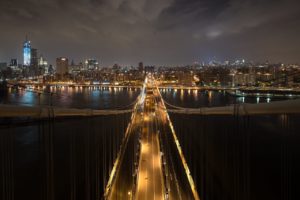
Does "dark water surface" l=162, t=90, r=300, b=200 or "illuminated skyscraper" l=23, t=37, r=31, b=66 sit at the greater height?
"illuminated skyscraper" l=23, t=37, r=31, b=66

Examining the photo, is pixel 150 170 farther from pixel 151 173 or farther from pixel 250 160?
pixel 250 160

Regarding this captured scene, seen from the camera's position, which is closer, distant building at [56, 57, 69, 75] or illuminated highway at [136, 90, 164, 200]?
illuminated highway at [136, 90, 164, 200]

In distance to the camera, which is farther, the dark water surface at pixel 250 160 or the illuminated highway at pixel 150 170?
the dark water surface at pixel 250 160

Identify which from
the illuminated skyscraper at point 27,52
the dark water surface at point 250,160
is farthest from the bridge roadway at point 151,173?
the illuminated skyscraper at point 27,52

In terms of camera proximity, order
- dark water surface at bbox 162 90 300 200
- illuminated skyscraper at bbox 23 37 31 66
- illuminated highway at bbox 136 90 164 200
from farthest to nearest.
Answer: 1. illuminated skyscraper at bbox 23 37 31 66
2. dark water surface at bbox 162 90 300 200
3. illuminated highway at bbox 136 90 164 200

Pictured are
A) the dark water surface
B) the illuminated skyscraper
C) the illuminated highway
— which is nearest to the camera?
the illuminated highway

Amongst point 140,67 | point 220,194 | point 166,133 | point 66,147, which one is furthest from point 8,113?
point 140,67

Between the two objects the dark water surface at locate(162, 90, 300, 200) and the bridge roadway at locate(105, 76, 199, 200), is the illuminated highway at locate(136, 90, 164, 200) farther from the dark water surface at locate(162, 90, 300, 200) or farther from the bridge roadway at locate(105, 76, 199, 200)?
the dark water surface at locate(162, 90, 300, 200)

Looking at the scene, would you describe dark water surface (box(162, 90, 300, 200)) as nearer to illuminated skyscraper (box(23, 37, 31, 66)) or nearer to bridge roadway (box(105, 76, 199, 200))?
bridge roadway (box(105, 76, 199, 200))

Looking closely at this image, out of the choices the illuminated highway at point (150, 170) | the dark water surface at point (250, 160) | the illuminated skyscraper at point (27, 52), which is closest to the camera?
the illuminated highway at point (150, 170)

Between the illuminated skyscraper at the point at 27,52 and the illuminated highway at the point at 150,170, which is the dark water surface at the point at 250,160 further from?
the illuminated skyscraper at the point at 27,52

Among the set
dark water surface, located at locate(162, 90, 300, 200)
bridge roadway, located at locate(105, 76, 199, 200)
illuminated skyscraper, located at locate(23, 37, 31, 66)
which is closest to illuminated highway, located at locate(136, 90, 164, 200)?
bridge roadway, located at locate(105, 76, 199, 200)
